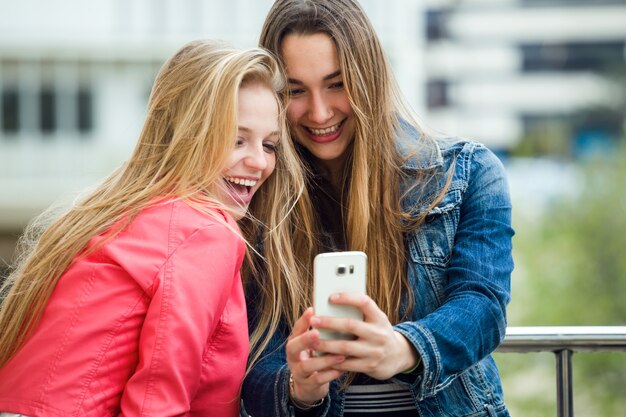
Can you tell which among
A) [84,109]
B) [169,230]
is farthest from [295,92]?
[84,109]

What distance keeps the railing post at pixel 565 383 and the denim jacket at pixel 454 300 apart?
16cm

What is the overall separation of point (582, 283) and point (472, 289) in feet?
34.7

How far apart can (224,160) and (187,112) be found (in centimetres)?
13

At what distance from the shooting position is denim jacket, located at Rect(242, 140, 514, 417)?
1911 mm

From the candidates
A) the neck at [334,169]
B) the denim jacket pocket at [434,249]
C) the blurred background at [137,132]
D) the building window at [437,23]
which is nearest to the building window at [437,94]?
the building window at [437,23]

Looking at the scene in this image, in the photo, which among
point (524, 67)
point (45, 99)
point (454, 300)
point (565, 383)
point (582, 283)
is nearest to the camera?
point (454, 300)

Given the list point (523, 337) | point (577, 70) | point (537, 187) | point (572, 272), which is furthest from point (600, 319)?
point (577, 70)

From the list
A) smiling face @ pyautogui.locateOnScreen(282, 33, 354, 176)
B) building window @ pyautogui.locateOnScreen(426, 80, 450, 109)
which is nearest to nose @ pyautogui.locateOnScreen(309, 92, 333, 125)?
smiling face @ pyautogui.locateOnScreen(282, 33, 354, 176)

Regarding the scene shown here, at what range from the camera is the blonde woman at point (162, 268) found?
1728 mm

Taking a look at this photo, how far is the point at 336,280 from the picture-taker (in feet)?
5.79

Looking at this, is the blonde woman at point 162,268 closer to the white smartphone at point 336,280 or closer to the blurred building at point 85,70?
the white smartphone at point 336,280

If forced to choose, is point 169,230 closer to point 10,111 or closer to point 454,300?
point 454,300

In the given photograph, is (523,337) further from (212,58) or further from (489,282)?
(212,58)

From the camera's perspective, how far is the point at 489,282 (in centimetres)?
198
